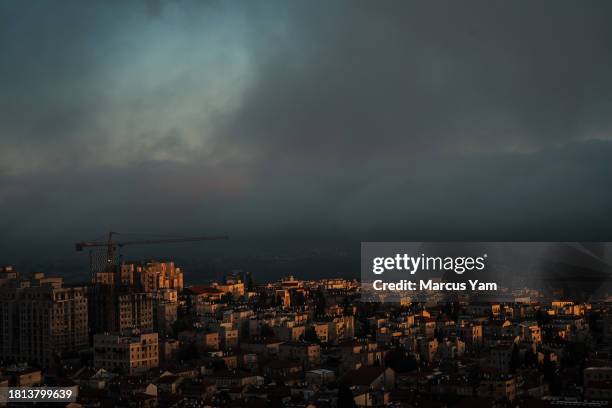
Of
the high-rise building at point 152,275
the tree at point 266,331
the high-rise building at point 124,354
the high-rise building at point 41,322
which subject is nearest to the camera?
the high-rise building at point 124,354

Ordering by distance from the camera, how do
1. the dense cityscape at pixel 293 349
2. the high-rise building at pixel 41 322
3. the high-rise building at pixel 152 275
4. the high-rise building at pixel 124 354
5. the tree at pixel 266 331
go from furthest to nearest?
the high-rise building at pixel 152 275 < the tree at pixel 266 331 < the high-rise building at pixel 41 322 < the high-rise building at pixel 124 354 < the dense cityscape at pixel 293 349

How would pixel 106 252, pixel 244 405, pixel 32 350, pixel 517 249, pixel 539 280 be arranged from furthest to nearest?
1. pixel 106 252
2. pixel 539 280
3. pixel 517 249
4. pixel 32 350
5. pixel 244 405

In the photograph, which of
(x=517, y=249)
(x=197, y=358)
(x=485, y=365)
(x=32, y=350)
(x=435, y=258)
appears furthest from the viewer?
(x=517, y=249)

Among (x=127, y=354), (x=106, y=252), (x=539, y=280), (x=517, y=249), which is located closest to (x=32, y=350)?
(x=127, y=354)

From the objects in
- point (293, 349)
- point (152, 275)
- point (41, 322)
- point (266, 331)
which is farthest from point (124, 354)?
point (152, 275)

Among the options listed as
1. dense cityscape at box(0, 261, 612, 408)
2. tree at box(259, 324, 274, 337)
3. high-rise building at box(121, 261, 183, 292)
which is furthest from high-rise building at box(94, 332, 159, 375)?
high-rise building at box(121, 261, 183, 292)

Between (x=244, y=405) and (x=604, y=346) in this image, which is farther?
(x=604, y=346)

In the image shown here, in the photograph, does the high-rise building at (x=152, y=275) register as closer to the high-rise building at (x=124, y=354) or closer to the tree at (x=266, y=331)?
the tree at (x=266, y=331)

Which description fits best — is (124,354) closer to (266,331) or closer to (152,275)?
(266,331)

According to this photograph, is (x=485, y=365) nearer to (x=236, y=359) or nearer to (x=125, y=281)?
(x=236, y=359)

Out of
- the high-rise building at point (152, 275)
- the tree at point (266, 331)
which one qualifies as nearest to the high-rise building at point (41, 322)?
the tree at point (266, 331)
